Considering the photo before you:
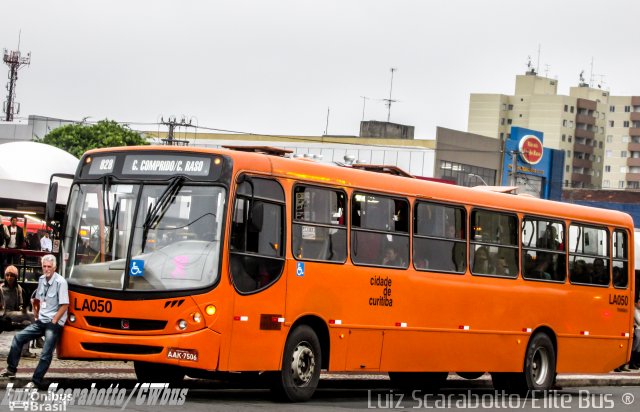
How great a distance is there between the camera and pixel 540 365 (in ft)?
73.2

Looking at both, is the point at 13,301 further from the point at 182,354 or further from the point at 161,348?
the point at 182,354

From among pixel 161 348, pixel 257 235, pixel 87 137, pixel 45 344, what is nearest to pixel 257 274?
pixel 257 235

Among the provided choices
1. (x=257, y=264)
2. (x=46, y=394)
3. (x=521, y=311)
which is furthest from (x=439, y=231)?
(x=46, y=394)

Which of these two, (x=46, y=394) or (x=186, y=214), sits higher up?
(x=186, y=214)

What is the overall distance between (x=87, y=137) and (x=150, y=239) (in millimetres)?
73548

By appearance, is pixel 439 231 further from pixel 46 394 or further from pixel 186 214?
pixel 46 394

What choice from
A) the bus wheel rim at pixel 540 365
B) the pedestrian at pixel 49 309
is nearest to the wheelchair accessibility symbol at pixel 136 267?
the pedestrian at pixel 49 309

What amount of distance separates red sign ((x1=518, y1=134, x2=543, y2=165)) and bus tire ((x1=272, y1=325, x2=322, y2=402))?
90093 millimetres

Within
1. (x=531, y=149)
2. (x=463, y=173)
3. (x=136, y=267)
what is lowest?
(x=136, y=267)

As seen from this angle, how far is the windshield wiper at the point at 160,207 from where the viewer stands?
16.0m

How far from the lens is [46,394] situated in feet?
51.7

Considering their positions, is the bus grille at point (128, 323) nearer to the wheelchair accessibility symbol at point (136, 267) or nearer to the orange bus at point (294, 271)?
the orange bus at point (294, 271)

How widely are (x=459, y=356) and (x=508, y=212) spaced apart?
8.51ft

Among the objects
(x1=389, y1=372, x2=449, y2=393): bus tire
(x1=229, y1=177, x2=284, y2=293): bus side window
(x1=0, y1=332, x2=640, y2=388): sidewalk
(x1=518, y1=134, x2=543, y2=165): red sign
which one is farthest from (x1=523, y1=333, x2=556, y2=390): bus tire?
(x1=518, y1=134, x2=543, y2=165): red sign
